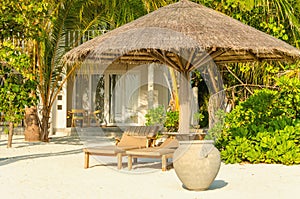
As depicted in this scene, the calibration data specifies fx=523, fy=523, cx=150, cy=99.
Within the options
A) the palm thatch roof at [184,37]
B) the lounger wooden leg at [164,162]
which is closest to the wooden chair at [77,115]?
the palm thatch roof at [184,37]

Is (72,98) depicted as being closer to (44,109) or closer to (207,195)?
(44,109)

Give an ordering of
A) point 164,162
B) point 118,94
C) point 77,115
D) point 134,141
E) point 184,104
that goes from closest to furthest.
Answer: point 164,162 < point 184,104 < point 134,141 < point 77,115 < point 118,94

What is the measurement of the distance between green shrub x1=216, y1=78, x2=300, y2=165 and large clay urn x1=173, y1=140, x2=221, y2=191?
131 inches

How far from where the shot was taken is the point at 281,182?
8742mm

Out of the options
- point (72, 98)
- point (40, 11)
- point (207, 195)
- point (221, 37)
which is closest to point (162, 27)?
point (221, 37)

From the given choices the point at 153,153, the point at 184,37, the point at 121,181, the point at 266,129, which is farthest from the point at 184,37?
the point at 266,129

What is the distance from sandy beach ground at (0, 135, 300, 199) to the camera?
7719 millimetres

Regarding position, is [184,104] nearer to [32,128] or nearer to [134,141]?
[134,141]

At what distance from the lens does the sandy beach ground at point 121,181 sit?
7.72 meters

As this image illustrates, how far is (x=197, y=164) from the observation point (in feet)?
25.3

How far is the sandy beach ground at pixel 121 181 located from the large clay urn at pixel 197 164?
17 centimetres

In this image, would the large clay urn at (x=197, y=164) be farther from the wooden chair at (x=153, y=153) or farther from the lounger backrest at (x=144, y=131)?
the lounger backrest at (x=144, y=131)

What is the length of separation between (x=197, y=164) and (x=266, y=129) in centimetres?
438

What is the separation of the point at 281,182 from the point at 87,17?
9.28 m
